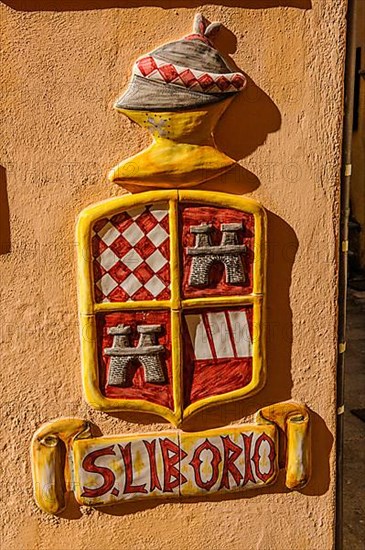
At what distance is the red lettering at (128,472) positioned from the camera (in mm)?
1965

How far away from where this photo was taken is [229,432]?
2016 mm

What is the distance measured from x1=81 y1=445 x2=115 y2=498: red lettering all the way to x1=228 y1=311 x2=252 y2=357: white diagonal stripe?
20.2 inches

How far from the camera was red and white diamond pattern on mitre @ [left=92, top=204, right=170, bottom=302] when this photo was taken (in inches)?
72.4

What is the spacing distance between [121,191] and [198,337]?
51 centimetres

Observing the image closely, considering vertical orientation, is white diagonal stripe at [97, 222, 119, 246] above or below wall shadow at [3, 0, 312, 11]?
below

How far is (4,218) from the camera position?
183cm

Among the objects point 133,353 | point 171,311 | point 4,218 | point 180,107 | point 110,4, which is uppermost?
point 110,4

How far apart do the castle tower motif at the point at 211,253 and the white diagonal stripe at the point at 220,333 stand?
118 millimetres

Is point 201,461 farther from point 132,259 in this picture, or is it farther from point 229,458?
point 132,259

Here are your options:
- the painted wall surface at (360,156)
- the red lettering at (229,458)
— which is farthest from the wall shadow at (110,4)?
the painted wall surface at (360,156)

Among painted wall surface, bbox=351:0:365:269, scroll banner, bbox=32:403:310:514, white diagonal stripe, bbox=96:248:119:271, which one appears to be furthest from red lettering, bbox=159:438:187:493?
painted wall surface, bbox=351:0:365:269

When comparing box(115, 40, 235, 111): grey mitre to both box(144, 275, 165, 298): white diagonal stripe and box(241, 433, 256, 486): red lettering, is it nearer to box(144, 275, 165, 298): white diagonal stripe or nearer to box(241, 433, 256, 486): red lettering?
box(144, 275, 165, 298): white diagonal stripe

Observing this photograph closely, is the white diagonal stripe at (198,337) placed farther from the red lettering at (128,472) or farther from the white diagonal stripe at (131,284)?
the red lettering at (128,472)

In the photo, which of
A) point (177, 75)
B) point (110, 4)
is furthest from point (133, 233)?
point (110, 4)
